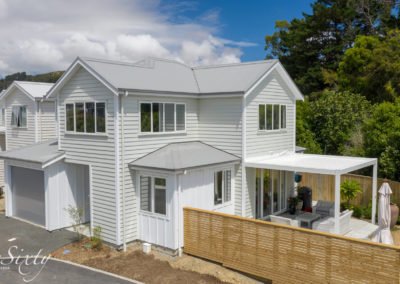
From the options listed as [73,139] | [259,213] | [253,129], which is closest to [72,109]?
[73,139]

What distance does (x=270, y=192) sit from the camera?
16766 millimetres

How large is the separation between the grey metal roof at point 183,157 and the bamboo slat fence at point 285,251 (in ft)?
5.53

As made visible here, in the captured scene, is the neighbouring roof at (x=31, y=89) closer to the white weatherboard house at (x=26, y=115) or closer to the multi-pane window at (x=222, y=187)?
the white weatherboard house at (x=26, y=115)

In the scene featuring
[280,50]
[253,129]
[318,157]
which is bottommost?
[318,157]

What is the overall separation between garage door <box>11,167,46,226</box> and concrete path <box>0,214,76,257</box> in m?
0.55

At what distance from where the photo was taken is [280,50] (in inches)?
1988

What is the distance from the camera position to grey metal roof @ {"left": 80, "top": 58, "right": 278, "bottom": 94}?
13617mm

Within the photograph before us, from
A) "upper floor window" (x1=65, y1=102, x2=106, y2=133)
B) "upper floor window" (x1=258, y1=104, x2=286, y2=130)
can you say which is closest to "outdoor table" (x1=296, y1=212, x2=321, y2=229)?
"upper floor window" (x1=258, y1=104, x2=286, y2=130)

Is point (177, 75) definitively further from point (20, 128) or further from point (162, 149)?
point (20, 128)

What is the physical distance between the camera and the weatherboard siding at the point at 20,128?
71.3 ft

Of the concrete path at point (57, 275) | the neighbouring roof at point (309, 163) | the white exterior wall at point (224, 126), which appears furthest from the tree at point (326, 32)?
the concrete path at point (57, 275)

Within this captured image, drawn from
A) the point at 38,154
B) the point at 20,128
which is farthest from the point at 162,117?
the point at 20,128

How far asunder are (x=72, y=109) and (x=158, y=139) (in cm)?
386

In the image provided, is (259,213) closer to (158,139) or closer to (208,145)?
→ (208,145)
